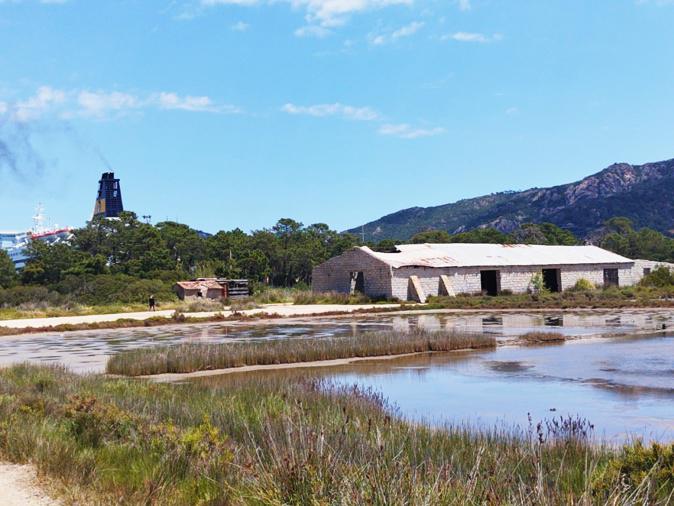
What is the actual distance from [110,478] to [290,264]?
87444mm

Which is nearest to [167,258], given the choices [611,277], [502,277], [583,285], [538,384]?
[502,277]

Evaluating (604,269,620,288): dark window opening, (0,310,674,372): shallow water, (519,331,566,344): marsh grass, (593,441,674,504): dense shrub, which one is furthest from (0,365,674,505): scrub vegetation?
(604,269,620,288): dark window opening

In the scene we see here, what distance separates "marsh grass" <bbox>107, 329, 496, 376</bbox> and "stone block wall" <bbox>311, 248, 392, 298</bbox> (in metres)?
31.0

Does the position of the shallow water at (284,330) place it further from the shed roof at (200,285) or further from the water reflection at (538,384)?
the shed roof at (200,285)

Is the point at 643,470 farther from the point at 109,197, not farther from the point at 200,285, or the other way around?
the point at 109,197

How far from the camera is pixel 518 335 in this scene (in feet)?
84.1

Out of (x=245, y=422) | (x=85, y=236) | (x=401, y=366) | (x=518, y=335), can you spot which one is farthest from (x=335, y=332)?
(x=85, y=236)

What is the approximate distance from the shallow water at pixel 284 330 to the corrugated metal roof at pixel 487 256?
1652cm

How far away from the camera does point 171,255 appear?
9638 centimetres

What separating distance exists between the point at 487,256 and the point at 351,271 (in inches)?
Result: 457

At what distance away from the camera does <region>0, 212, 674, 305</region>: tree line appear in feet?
244

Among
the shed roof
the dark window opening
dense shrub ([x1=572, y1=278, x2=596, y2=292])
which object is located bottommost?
dense shrub ([x1=572, y1=278, x2=596, y2=292])

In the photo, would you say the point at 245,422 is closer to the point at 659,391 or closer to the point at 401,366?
the point at 659,391

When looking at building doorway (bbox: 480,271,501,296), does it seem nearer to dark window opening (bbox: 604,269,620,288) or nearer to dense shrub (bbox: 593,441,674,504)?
dark window opening (bbox: 604,269,620,288)
